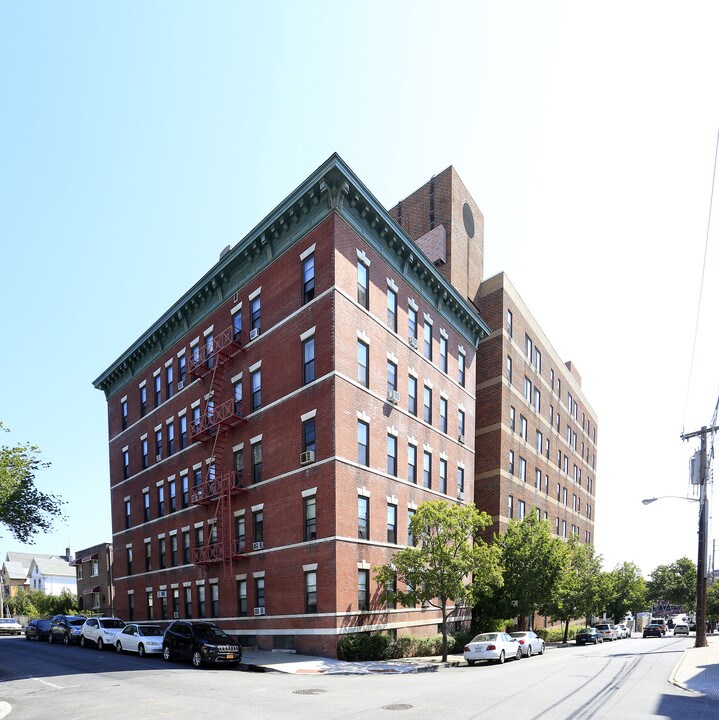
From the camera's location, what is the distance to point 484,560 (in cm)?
2570

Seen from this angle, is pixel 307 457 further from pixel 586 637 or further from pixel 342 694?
pixel 586 637

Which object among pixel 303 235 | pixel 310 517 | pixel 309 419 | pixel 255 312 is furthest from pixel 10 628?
pixel 303 235

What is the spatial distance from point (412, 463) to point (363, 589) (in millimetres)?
7546

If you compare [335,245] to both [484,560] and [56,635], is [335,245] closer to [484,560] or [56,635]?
[484,560]

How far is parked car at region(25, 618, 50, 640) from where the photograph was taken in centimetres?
3859

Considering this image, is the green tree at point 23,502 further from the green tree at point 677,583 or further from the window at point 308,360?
the green tree at point 677,583

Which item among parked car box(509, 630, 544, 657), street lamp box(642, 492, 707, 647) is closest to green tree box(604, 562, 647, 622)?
street lamp box(642, 492, 707, 647)

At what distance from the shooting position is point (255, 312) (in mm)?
32031

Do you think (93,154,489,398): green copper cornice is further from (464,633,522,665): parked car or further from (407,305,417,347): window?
(464,633,522,665): parked car

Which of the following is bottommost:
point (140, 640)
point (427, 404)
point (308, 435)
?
point (140, 640)

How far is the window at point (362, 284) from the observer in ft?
93.7

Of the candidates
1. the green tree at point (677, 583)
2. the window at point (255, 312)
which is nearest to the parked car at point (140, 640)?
the window at point (255, 312)

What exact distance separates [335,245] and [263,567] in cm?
1575

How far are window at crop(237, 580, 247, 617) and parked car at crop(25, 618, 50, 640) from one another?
668 inches
